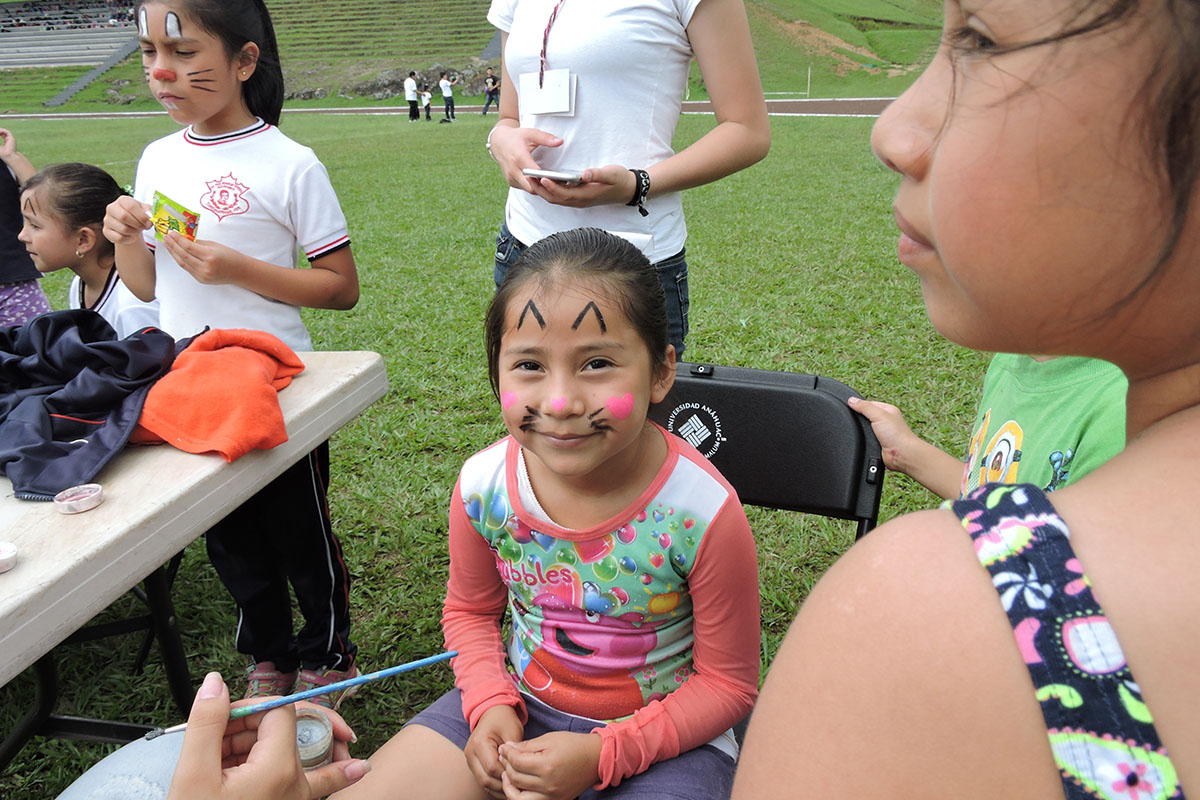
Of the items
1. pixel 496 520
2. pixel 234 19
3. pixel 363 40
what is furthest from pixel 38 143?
pixel 363 40

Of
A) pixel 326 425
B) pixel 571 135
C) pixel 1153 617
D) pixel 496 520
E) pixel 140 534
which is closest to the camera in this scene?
pixel 1153 617

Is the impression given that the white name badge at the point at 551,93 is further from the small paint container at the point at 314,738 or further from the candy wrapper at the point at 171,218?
the small paint container at the point at 314,738

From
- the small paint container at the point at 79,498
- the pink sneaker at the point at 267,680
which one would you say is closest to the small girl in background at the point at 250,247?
the pink sneaker at the point at 267,680

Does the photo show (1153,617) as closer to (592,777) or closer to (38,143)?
(592,777)

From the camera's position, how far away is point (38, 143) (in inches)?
767

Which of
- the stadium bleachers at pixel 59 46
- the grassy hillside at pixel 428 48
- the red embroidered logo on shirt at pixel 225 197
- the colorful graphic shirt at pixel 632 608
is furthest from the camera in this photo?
the stadium bleachers at pixel 59 46

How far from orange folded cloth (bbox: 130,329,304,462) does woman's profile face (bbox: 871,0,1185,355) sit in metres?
1.39

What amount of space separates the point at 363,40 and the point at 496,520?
51625 mm

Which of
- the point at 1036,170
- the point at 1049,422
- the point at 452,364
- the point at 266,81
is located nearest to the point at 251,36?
the point at 266,81

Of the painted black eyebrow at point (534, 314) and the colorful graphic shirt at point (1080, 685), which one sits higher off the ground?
the colorful graphic shirt at point (1080, 685)

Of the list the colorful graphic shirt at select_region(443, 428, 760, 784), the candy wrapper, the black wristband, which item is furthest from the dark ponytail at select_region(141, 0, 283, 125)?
the colorful graphic shirt at select_region(443, 428, 760, 784)

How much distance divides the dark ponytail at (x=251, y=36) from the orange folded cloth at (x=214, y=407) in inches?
36.3

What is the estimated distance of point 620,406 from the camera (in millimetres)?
1462

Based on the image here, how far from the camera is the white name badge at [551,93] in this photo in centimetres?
199
